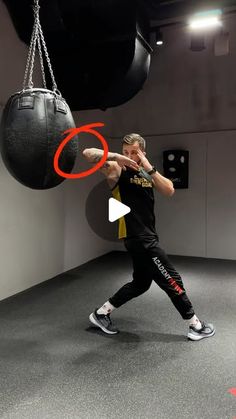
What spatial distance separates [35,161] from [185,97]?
4.71 metres

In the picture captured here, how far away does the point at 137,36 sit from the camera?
3779 millimetres

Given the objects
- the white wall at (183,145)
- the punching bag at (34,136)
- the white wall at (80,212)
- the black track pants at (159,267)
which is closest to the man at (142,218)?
the black track pants at (159,267)

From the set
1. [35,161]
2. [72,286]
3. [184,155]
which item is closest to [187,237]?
[184,155]

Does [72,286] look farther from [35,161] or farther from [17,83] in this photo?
[35,161]

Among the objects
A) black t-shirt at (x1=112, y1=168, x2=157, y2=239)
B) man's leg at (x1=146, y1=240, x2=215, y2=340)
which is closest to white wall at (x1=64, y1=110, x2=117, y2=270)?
black t-shirt at (x1=112, y1=168, x2=157, y2=239)

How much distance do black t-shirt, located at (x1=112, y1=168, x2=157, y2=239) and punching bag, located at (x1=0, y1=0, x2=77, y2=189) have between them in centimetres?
103

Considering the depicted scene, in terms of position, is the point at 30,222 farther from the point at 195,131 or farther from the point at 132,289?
the point at 195,131

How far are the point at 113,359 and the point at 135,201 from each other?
1105 millimetres

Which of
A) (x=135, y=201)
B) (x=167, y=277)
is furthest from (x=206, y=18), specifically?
(x=167, y=277)

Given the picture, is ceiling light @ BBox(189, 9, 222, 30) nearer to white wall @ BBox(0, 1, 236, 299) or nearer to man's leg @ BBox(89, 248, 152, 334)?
white wall @ BBox(0, 1, 236, 299)

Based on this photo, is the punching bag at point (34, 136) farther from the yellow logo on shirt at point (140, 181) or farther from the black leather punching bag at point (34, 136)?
the yellow logo on shirt at point (140, 181)

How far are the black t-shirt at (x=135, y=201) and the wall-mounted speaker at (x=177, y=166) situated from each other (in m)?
3.09

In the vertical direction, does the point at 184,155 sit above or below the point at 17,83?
below

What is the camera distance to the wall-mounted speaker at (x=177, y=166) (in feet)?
18.8
